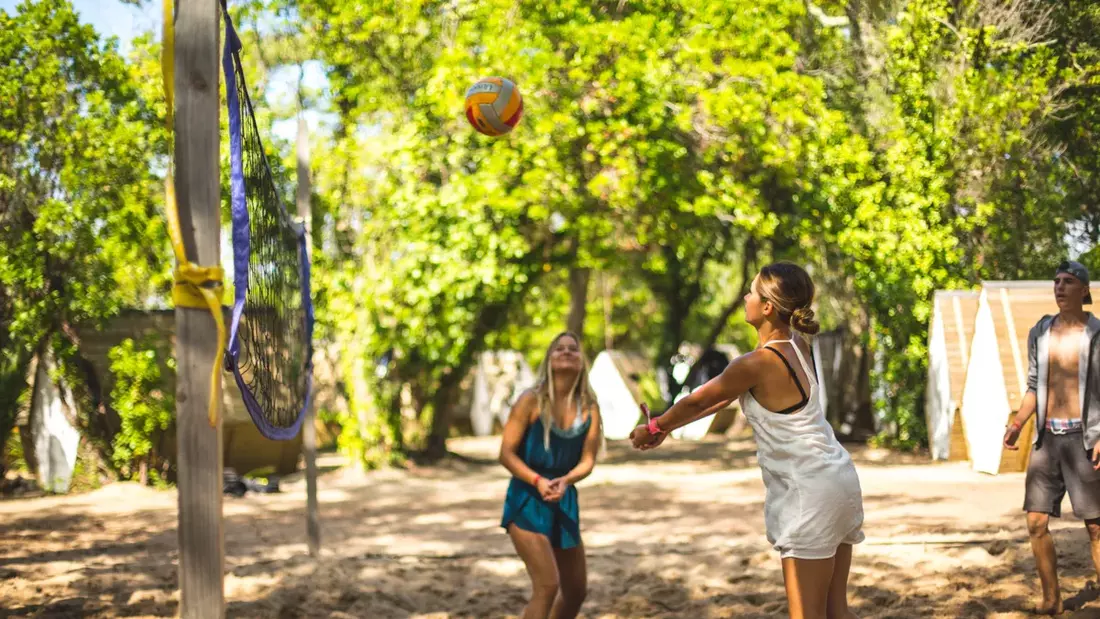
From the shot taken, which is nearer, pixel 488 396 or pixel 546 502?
A: pixel 546 502

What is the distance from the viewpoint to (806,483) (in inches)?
143

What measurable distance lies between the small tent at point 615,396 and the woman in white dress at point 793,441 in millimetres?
18041

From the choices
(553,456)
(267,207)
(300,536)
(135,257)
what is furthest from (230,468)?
(553,456)

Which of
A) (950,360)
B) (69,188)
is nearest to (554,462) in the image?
(950,360)

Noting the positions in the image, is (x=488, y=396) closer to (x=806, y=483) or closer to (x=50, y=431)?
(x=50, y=431)

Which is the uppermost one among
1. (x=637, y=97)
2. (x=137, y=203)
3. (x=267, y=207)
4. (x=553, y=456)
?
(x=637, y=97)

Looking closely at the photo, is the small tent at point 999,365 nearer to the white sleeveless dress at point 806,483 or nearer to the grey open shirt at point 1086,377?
the grey open shirt at point 1086,377

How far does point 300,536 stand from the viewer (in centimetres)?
968

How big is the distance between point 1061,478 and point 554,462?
8.58 ft

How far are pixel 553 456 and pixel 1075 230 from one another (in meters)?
10.5

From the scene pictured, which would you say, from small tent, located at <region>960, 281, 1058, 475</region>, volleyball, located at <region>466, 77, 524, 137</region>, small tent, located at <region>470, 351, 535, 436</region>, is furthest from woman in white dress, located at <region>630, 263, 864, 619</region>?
small tent, located at <region>470, 351, 535, 436</region>

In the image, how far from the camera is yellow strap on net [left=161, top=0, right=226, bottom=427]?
11.9ft

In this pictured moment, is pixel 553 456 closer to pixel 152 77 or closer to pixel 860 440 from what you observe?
pixel 152 77

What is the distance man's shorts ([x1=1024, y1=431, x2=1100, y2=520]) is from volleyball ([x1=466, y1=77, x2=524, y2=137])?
4.88 metres
